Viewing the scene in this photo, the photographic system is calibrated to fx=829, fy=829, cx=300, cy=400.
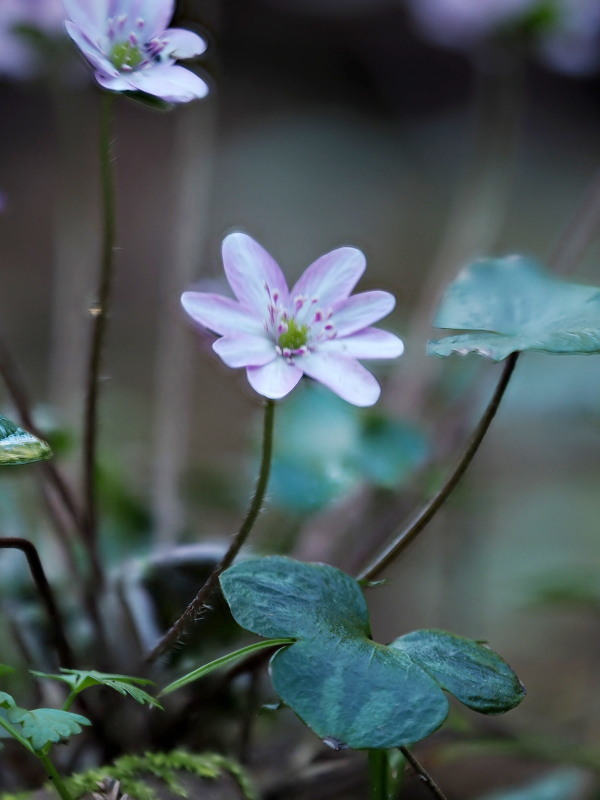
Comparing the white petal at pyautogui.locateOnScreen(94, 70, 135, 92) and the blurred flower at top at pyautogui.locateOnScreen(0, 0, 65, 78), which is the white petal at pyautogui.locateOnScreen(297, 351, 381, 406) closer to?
the white petal at pyautogui.locateOnScreen(94, 70, 135, 92)

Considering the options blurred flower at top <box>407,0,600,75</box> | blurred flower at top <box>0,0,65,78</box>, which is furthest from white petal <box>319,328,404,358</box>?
blurred flower at top <box>407,0,600,75</box>

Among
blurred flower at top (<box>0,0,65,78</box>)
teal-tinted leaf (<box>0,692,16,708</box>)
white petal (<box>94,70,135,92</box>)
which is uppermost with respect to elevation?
blurred flower at top (<box>0,0,65,78</box>)

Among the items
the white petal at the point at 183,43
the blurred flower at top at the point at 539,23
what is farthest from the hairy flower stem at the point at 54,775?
the blurred flower at top at the point at 539,23

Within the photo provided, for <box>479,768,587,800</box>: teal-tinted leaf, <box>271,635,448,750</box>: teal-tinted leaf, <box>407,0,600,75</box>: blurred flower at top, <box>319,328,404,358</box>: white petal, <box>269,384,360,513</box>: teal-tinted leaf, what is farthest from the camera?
<box>407,0,600,75</box>: blurred flower at top

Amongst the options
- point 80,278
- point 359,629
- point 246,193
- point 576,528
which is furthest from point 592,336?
point 246,193

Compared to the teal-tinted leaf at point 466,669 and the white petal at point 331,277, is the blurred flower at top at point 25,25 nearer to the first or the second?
the white petal at point 331,277

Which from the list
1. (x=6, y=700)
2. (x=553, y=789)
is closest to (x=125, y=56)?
(x=6, y=700)

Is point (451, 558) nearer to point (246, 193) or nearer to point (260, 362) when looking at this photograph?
point (260, 362)
